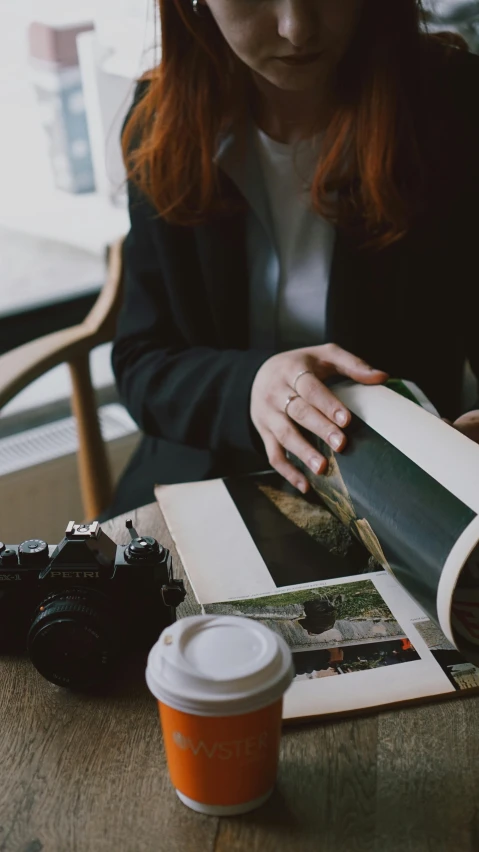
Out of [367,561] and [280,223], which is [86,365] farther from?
[367,561]

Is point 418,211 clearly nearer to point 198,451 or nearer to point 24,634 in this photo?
point 198,451

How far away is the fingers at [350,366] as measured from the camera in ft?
2.55

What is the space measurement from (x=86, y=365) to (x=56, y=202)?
66 cm

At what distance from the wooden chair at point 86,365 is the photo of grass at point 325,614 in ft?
2.02

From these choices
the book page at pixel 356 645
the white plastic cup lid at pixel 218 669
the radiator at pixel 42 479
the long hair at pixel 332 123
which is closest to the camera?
the white plastic cup lid at pixel 218 669

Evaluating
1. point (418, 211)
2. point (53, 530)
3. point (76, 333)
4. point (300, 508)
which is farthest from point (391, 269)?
point (53, 530)

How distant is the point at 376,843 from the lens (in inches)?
19.9

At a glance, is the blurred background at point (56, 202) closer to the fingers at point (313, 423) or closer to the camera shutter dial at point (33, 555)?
the fingers at point (313, 423)

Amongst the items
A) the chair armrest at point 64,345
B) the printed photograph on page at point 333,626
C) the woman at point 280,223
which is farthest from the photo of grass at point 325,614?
the chair armrest at point 64,345

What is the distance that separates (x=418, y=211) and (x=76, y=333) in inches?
22.2

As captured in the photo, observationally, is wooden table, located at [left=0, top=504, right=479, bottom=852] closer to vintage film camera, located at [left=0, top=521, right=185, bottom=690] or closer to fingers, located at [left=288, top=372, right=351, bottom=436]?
vintage film camera, located at [left=0, top=521, right=185, bottom=690]

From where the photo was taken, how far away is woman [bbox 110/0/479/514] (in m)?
0.98

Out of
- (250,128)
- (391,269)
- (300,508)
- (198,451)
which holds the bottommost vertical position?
Answer: (198,451)

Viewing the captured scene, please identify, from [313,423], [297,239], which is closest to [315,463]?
[313,423]
